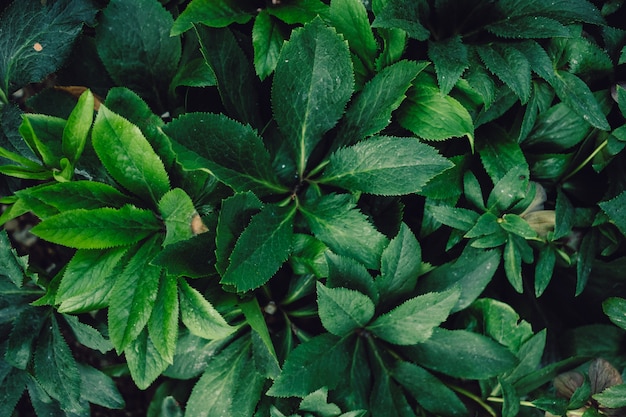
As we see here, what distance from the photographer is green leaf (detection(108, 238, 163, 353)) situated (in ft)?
2.77

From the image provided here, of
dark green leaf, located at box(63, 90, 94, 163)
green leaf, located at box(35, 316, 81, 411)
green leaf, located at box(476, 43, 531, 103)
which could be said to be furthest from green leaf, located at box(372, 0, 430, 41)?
green leaf, located at box(35, 316, 81, 411)

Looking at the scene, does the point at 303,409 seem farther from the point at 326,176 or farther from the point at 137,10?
the point at 137,10

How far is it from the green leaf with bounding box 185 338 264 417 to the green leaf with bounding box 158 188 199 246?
0.32 metres

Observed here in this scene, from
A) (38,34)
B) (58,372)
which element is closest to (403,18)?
(38,34)

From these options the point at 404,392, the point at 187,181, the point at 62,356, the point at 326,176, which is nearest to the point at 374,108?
the point at 326,176

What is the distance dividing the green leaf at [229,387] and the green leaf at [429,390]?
28cm

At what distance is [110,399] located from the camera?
3.63ft

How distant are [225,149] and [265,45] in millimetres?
215

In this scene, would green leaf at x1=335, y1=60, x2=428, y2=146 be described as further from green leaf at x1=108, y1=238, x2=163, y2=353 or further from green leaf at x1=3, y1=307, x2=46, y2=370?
green leaf at x1=3, y1=307, x2=46, y2=370

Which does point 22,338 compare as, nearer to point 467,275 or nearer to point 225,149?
point 225,149

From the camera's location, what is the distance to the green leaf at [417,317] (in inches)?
35.4

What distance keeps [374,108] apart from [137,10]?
481 mm

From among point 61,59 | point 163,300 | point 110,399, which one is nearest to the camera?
point 163,300

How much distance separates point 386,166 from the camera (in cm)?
87
